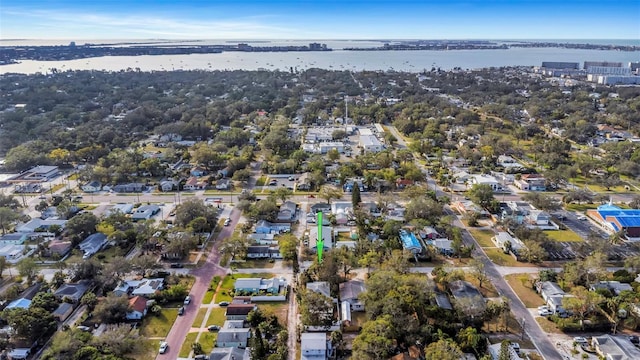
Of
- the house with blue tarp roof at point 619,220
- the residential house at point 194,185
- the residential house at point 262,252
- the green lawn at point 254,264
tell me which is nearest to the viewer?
the green lawn at point 254,264

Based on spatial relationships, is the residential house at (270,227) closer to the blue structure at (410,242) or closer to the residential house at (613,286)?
the blue structure at (410,242)

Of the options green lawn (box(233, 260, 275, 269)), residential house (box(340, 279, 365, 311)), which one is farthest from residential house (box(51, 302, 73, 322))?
residential house (box(340, 279, 365, 311))

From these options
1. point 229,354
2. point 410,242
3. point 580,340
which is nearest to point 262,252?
point 410,242

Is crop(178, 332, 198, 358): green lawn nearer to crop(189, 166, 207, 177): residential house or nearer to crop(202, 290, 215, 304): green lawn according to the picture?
crop(202, 290, 215, 304): green lawn

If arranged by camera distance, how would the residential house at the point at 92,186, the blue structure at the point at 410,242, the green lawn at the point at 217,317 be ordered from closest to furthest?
the green lawn at the point at 217,317 → the blue structure at the point at 410,242 → the residential house at the point at 92,186

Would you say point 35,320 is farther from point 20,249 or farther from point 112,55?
point 112,55

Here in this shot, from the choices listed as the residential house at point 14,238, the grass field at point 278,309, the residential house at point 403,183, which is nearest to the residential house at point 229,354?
the grass field at point 278,309

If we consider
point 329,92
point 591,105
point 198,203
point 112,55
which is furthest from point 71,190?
point 112,55
